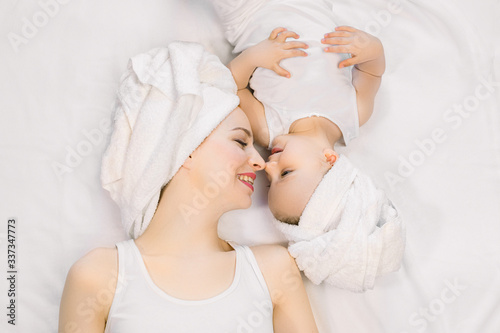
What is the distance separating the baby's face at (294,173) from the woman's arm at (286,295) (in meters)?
0.13

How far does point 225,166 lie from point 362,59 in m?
0.49

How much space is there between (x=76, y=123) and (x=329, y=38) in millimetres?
698

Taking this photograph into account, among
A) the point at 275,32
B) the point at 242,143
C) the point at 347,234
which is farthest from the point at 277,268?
the point at 275,32

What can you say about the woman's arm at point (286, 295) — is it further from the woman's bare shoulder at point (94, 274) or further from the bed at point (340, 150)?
the woman's bare shoulder at point (94, 274)

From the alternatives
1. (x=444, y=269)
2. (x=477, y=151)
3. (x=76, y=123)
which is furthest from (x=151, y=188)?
(x=477, y=151)

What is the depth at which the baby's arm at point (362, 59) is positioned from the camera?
161 centimetres

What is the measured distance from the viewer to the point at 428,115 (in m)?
1.80

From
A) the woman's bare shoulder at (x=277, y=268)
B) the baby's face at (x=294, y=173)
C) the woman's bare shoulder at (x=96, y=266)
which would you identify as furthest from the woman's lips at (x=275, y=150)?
the woman's bare shoulder at (x=96, y=266)

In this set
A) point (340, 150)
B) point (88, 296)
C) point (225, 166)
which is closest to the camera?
point (88, 296)

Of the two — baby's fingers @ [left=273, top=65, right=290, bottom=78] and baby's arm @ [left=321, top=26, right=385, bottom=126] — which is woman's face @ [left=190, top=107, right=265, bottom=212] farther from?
baby's arm @ [left=321, top=26, right=385, bottom=126]

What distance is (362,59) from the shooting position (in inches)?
63.5

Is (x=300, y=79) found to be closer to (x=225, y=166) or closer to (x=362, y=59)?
(x=362, y=59)

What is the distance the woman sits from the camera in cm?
133

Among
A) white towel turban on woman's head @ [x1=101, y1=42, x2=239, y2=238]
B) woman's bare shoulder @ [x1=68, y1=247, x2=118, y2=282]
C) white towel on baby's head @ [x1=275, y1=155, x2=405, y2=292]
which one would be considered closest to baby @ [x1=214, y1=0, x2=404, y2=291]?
white towel on baby's head @ [x1=275, y1=155, x2=405, y2=292]
